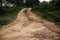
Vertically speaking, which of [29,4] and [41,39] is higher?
[41,39]

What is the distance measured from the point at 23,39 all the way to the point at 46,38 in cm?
149

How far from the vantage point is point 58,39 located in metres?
10.4

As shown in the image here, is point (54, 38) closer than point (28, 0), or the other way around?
point (54, 38)

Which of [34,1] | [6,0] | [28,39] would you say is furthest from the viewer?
[34,1]

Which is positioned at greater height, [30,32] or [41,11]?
[30,32]

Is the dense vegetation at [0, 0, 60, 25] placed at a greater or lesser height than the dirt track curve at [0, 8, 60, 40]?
lesser

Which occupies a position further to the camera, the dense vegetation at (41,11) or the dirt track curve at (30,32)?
the dense vegetation at (41,11)

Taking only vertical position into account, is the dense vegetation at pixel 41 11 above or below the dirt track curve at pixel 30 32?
below

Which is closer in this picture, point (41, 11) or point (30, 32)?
point (30, 32)

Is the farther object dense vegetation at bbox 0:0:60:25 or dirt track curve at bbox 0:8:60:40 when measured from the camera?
dense vegetation at bbox 0:0:60:25

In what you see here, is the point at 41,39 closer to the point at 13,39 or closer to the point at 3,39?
the point at 13,39

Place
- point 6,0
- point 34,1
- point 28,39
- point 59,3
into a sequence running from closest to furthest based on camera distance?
point 28,39 → point 6,0 → point 59,3 → point 34,1

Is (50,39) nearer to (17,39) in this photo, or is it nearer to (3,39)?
(17,39)

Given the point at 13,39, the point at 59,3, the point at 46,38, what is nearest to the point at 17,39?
the point at 13,39
